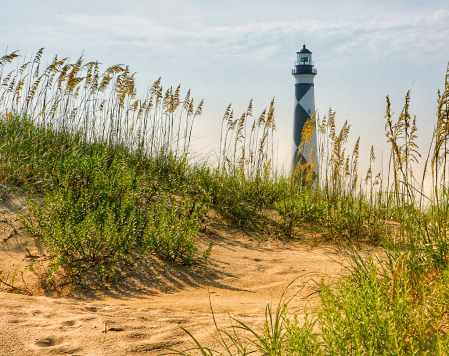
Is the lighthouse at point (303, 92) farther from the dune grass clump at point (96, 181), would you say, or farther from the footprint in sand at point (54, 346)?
the footprint in sand at point (54, 346)

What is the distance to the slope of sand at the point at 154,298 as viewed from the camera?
2.21 m

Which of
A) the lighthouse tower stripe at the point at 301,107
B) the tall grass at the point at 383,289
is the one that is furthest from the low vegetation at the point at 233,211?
the lighthouse tower stripe at the point at 301,107

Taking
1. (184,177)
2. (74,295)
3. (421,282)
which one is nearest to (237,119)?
(184,177)

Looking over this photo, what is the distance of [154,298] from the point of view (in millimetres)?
3488

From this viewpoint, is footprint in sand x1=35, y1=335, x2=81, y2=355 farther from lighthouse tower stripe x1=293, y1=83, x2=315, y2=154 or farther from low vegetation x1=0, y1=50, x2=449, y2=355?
lighthouse tower stripe x1=293, y1=83, x2=315, y2=154

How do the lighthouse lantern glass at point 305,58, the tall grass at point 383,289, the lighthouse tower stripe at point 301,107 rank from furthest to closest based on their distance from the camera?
the lighthouse lantern glass at point 305,58, the lighthouse tower stripe at point 301,107, the tall grass at point 383,289

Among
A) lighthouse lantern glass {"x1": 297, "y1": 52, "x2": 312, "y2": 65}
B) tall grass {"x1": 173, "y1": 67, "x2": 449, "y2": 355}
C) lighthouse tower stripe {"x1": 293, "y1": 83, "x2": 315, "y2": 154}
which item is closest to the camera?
tall grass {"x1": 173, "y1": 67, "x2": 449, "y2": 355}

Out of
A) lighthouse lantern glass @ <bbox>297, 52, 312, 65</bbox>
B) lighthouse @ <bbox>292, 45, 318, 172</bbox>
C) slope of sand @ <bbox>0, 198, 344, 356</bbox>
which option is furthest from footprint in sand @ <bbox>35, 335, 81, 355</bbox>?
lighthouse lantern glass @ <bbox>297, 52, 312, 65</bbox>

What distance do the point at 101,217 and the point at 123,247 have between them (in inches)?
23.9

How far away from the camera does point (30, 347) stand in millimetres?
2133

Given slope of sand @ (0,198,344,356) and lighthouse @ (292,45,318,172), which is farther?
lighthouse @ (292,45,318,172)

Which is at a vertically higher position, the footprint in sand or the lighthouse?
the lighthouse

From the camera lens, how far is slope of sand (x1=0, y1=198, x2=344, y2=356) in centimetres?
221

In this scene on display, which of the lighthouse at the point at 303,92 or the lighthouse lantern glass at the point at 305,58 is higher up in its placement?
the lighthouse lantern glass at the point at 305,58
